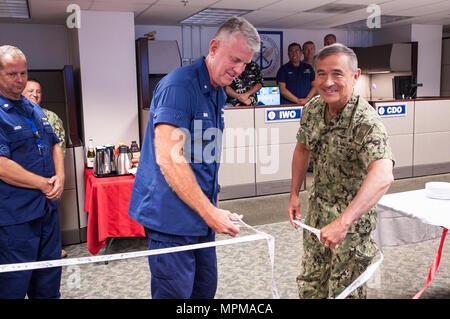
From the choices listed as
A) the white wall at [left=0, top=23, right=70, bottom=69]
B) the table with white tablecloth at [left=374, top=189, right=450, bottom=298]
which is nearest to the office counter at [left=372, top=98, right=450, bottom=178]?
the table with white tablecloth at [left=374, top=189, right=450, bottom=298]

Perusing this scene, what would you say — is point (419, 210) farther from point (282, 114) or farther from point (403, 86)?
point (403, 86)

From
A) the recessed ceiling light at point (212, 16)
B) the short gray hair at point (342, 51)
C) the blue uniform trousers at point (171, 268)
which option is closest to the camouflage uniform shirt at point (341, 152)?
the short gray hair at point (342, 51)

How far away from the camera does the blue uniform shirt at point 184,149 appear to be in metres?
1.58

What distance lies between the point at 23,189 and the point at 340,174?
1.65 metres

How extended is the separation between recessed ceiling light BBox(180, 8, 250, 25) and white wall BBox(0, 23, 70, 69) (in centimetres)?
201

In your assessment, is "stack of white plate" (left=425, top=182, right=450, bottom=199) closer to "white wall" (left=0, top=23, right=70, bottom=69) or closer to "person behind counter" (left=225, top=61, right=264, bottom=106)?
"person behind counter" (left=225, top=61, right=264, bottom=106)

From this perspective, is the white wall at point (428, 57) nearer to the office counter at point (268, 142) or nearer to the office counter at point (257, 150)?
the office counter at point (268, 142)

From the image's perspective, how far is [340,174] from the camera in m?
1.94

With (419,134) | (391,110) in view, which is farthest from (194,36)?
(419,134)

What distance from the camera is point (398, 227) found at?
264 cm

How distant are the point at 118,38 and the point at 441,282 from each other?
4.65m

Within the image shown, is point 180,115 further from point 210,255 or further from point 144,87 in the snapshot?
point 144,87

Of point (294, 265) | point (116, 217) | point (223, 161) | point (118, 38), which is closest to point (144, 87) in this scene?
point (118, 38)

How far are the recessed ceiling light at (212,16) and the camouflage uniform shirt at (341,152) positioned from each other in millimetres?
4239
